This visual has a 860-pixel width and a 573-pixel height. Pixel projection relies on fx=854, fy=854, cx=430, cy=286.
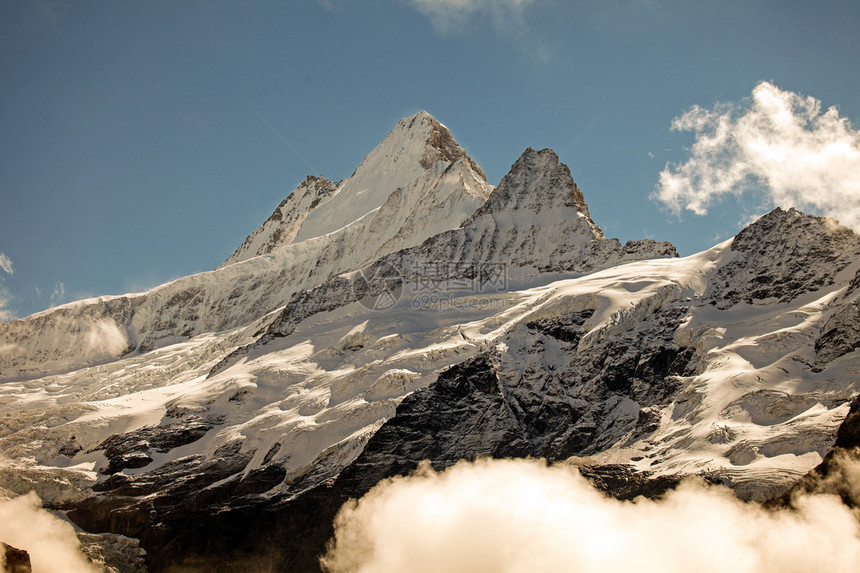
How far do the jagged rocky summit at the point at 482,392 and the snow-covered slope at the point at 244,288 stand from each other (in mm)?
30669

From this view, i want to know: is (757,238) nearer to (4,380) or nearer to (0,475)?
(0,475)

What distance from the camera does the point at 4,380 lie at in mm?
160625

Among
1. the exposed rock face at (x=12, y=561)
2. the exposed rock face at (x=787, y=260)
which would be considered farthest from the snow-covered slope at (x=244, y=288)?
the exposed rock face at (x=12, y=561)

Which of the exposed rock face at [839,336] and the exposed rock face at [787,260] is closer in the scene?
the exposed rock face at [839,336]

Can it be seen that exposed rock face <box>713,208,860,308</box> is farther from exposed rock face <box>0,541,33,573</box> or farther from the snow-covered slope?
exposed rock face <box>0,541,33,573</box>

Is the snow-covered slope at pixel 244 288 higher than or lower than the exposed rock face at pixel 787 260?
higher

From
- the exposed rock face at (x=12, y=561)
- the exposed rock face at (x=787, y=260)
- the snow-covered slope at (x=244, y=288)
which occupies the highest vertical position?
the snow-covered slope at (x=244, y=288)

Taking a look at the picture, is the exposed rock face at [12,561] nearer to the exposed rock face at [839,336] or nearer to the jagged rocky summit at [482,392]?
the jagged rocky summit at [482,392]

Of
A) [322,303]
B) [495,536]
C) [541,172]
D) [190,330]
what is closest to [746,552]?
[495,536]

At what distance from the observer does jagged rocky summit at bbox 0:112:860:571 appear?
65562 mm

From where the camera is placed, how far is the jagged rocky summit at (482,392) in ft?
215

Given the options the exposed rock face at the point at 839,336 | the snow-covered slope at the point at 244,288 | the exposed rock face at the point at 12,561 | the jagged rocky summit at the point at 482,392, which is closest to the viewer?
the exposed rock face at the point at 12,561

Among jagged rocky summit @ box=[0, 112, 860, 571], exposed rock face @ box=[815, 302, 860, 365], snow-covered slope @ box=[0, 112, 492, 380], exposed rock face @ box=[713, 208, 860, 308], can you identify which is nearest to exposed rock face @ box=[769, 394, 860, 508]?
jagged rocky summit @ box=[0, 112, 860, 571]

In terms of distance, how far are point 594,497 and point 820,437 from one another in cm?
1596
